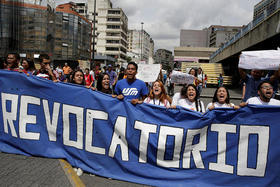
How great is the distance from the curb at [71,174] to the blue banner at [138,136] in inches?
4.5

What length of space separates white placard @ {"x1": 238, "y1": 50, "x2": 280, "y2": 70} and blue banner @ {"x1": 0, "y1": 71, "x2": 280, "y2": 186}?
1186 mm

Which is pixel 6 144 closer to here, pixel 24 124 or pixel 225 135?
pixel 24 124

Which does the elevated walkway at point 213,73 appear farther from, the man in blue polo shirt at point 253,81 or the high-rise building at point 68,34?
the high-rise building at point 68,34

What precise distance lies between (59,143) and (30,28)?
4991cm

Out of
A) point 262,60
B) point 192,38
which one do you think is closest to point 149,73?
point 262,60

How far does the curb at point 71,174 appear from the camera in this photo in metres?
3.37

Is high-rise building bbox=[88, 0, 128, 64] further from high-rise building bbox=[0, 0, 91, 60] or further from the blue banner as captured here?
the blue banner

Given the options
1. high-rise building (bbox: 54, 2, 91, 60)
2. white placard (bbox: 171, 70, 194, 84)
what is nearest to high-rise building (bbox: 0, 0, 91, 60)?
high-rise building (bbox: 54, 2, 91, 60)

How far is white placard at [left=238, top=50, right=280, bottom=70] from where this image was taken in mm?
4166

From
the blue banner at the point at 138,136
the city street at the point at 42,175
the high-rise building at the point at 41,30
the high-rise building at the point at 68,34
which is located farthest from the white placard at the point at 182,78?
the high-rise building at the point at 68,34

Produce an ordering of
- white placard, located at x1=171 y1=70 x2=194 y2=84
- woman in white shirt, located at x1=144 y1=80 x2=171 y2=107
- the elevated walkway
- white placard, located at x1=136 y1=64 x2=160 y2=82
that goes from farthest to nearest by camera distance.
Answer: the elevated walkway → white placard, located at x1=136 y1=64 x2=160 y2=82 → white placard, located at x1=171 y1=70 x2=194 y2=84 → woman in white shirt, located at x1=144 y1=80 x2=171 y2=107

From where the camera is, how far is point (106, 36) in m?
92.0

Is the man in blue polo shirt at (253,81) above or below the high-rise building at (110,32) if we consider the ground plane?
below

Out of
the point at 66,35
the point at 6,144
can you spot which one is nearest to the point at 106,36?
the point at 66,35
